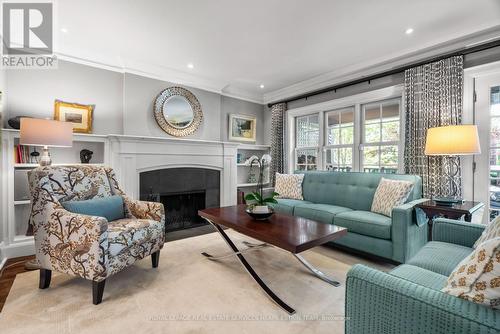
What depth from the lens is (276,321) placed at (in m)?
1.64

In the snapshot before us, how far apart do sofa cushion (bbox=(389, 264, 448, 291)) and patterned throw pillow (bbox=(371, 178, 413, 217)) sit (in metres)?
1.39

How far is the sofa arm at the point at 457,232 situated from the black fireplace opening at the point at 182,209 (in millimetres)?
3281

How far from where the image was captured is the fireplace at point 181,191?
3.66 m

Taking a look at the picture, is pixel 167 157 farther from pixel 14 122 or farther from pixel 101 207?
pixel 14 122

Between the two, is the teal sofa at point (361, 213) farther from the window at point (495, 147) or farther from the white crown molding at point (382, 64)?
the white crown molding at point (382, 64)

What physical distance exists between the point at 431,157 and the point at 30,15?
4646 mm

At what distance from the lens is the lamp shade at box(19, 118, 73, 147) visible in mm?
2340

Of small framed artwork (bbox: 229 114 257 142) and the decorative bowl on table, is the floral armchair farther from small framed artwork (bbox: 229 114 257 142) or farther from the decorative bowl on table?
small framed artwork (bbox: 229 114 257 142)

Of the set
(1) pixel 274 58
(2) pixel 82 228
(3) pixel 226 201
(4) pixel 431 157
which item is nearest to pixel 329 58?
(1) pixel 274 58

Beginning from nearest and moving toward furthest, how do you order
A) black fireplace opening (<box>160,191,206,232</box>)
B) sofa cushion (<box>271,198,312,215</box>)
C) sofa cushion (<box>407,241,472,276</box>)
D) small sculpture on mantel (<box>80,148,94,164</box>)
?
sofa cushion (<box>407,241,472,276</box>)
small sculpture on mantel (<box>80,148,94,164</box>)
sofa cushion (<box>271,198,312,215</box>)
black fireplace opening (<box>160,191,206,232</box>)

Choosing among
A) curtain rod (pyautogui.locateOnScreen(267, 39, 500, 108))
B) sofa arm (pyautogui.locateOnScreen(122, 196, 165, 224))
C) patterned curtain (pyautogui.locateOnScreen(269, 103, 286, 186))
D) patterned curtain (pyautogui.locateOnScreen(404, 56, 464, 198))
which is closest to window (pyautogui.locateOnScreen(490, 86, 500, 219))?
patterned curtain (pyautogui.locateOnScreen(404, 56, 464, 198))

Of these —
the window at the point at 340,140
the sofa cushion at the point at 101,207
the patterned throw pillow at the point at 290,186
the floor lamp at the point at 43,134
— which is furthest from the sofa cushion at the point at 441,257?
the floor lamp at the point at 43,134

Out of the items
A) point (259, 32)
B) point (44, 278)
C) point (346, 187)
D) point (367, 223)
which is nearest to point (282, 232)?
point (367, 223)

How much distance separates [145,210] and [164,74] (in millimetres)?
2353
